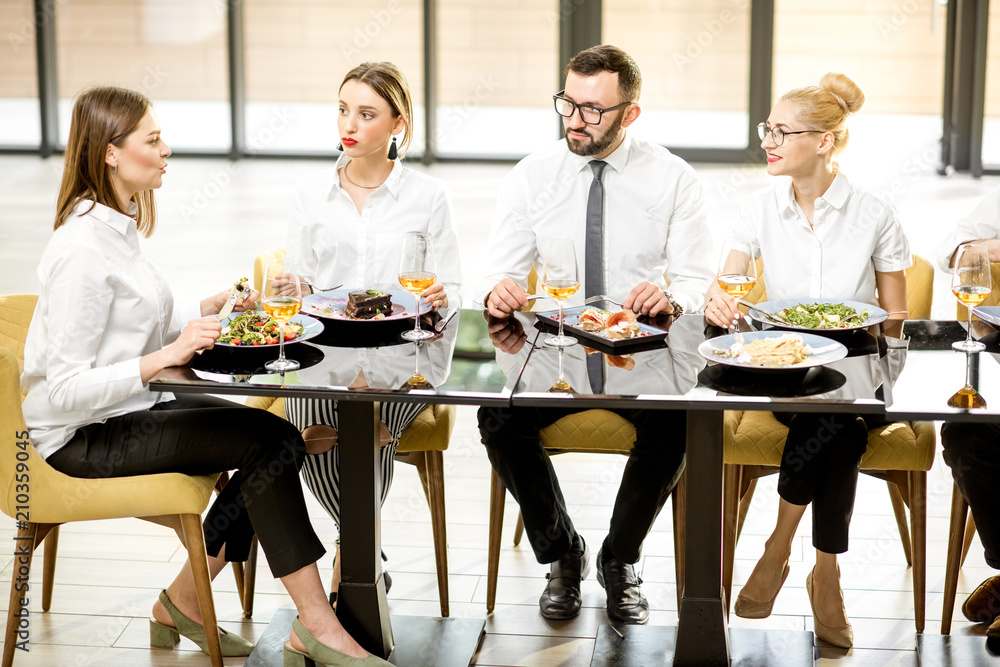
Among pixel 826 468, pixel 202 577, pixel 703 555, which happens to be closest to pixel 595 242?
pixel 826 468

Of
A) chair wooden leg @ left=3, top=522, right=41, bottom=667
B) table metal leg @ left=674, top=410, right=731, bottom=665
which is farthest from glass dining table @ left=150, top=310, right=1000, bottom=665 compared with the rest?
chair wooden leg @ left=3, top=522, right=41, bottom=667

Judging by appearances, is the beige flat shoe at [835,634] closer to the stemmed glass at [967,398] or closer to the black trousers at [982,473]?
the black trousers at [982,473]

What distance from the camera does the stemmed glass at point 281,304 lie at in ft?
7.16

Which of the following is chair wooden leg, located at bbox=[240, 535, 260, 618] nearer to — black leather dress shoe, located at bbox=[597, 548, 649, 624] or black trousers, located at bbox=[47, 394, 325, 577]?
black trousers, located at bbox=[47, 394, 325, 577]

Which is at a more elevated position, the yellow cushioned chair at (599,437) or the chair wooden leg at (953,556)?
the yellow cushioned chair at (599,437)

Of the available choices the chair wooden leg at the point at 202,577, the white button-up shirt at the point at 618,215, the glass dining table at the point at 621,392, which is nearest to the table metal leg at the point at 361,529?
the glass dining table at the point at 621,392

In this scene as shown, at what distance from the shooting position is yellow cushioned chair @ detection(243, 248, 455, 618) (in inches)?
107

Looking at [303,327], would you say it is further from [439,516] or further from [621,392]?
[621,392]

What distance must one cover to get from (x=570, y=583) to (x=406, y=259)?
1008mm

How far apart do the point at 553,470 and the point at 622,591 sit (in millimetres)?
374

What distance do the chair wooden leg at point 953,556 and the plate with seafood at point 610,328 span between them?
0.86 metres

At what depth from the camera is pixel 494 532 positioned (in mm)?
2783

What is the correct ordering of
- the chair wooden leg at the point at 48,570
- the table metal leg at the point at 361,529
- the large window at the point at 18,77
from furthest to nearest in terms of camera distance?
1. the large window at the point at 18,77
2. the chair wooden leg at the point at 48,570
3. the table metal leg at the point at 361,529

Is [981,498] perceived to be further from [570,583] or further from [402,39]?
[402,39]
